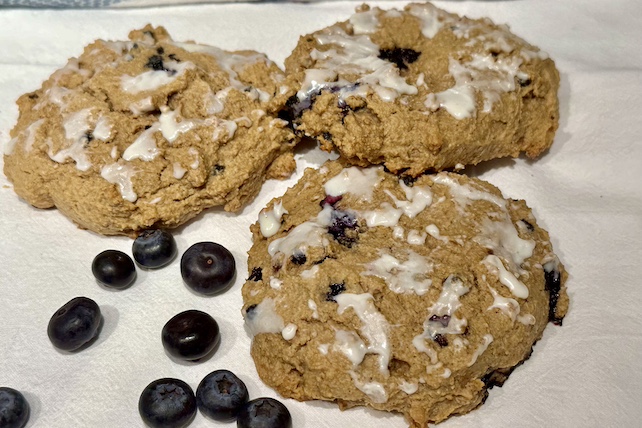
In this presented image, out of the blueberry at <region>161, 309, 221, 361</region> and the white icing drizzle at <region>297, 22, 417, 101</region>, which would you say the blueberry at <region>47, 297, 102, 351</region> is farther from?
the white icing drizzle at <region>297, 22, 417, 101</region>

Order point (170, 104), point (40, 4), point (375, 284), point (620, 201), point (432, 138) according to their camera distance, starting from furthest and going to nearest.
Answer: point (40, 4), point (620, 201), point (170, 104), point (432, 138), point (375, 284)

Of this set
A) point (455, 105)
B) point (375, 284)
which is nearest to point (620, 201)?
point (455, 105)

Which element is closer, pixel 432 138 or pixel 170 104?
pixel 432 138

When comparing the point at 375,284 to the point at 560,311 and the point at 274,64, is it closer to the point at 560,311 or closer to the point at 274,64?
the point at 560,311

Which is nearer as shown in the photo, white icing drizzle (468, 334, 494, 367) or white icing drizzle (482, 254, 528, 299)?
white icing drizzle (468, 334, 494, 367)

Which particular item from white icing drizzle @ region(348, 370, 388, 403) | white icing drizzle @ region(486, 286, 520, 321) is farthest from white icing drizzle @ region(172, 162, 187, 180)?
white icing drizzle @ region(486, 286, 520, 321)
